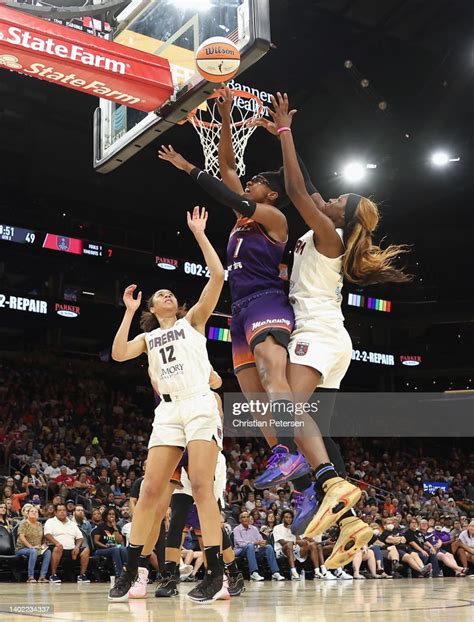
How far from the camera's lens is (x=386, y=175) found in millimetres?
20094

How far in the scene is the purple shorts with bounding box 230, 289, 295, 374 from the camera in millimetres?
4422

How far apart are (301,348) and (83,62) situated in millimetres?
3723

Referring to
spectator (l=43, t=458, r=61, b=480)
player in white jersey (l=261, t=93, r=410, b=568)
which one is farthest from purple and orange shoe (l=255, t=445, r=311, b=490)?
spectator (l=43, t=458, r=61, b=480)

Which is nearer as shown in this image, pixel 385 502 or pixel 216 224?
pixel 385 502

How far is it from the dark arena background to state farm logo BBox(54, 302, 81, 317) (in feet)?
0.19

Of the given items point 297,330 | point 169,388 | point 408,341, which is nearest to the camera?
point 297,330

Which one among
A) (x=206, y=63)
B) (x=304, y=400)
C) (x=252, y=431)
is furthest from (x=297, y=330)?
(x=252, y=431)

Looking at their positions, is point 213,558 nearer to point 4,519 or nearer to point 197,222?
point 197,222

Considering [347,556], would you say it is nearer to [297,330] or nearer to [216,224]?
[297,330]

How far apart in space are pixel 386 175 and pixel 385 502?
8212 millimetres

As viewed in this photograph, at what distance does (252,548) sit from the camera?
1196 centimetres

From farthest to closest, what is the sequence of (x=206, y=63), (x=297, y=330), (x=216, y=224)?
(x=216, y=224), (x=206, y=63), (x=297, y=330)

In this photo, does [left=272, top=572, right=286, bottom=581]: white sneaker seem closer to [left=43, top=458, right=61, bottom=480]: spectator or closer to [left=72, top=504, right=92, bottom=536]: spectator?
[left=72, top=504, right=92, bottom=536]: spectator

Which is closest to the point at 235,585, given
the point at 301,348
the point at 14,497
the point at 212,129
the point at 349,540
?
the point at 349,540
